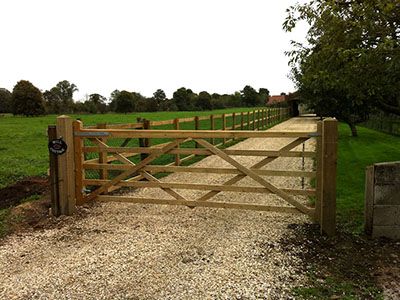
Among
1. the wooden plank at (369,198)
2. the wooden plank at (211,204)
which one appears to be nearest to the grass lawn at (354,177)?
the wooden plank at (369,198)

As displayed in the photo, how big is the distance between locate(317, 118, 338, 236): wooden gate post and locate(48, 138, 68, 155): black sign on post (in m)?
4.21

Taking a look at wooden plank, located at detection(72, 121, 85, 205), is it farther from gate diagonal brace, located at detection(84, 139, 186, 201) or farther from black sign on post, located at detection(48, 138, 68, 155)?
black sign on post, located at detection(48, 138, 68, 155)

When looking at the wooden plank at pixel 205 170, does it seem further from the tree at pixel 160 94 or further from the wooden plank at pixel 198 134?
the tree at pixel 160 94

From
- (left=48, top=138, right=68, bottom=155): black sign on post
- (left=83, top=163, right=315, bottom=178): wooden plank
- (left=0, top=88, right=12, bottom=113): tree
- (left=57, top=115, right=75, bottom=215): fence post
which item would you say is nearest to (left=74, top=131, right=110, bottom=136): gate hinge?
(left=57, top=115, right=75, bottom=215): fence post

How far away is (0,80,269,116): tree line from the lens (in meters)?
73.3

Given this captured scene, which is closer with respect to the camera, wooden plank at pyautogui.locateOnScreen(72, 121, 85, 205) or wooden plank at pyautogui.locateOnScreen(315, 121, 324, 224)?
wooden plank at pyautogui.locateOnScreen(315, 121, 324, 224)

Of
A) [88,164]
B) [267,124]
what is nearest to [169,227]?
[88,164]

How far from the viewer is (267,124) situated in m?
32.6

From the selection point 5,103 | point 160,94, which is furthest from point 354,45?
point 160,94

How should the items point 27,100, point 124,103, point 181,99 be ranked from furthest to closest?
1. point 181,99
2. point 124,103
3. point 27,100

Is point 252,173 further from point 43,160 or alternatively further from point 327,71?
point 43,160

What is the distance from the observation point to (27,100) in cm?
7212

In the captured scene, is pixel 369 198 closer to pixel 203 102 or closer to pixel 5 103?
pixel 5 103

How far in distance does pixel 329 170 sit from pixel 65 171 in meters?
4.32
